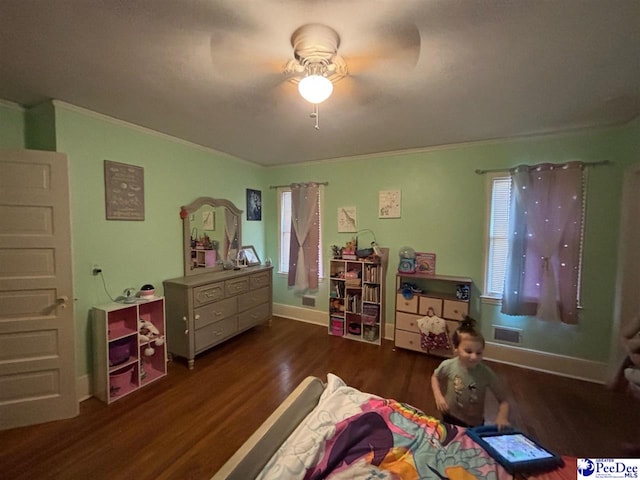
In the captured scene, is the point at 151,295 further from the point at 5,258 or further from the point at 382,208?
the point at 382,208

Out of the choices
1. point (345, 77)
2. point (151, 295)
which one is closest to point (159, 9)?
point (345, 77)

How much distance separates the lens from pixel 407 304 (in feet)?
10.4

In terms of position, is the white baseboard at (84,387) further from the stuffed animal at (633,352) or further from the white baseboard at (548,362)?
the stuffed animal at (633,352)

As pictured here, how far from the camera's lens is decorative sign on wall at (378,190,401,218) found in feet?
11.3

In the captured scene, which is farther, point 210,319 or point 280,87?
point 210,319

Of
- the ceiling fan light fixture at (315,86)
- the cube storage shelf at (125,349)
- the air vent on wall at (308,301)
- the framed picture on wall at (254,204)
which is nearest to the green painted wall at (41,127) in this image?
the cube storage shelf at (125,349)

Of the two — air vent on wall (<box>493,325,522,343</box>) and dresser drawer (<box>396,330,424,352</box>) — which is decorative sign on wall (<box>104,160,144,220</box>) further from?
air vent on wall (<box>493,325,522,343</box>)

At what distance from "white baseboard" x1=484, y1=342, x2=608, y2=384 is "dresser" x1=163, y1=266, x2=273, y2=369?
9.72 feet

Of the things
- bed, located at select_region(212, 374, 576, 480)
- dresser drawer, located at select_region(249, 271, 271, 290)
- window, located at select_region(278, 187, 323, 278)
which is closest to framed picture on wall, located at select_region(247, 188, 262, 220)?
window, located at select_region(278, 187, 323, 278)

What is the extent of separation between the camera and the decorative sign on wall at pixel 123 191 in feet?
7.88

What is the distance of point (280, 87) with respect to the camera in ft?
6.06

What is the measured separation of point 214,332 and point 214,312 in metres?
0.23

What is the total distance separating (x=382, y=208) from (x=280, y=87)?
2.14 meters

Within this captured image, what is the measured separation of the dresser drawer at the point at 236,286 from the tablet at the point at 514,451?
2653mm
